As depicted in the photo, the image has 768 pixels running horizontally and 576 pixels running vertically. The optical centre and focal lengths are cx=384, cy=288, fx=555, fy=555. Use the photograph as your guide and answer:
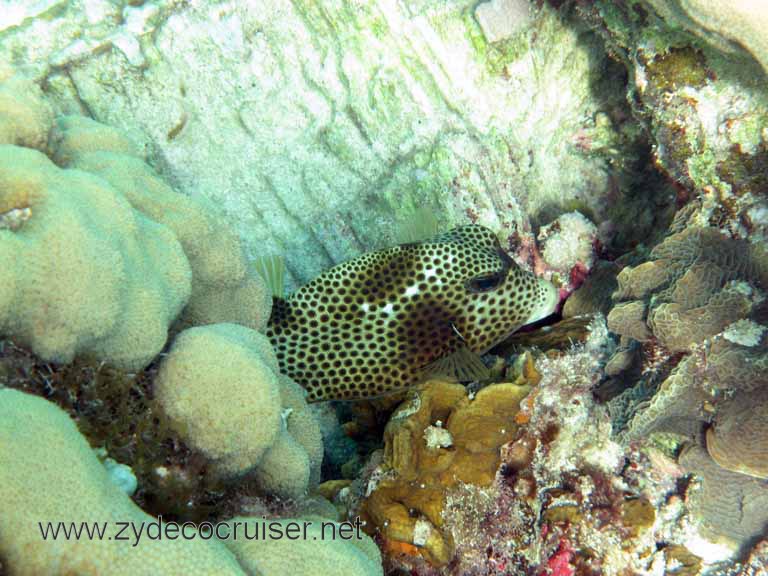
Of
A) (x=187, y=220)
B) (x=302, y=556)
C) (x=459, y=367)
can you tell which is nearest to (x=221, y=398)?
(x=302, y=556)

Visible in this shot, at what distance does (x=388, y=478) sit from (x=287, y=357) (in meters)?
0.95

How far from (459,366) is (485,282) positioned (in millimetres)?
605

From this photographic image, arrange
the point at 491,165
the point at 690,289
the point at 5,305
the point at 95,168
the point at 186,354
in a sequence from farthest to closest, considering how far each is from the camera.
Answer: the point at 491,165 → the point at 690,289 → the point at 95,168 → the point at 186,354 → the point at 5,305

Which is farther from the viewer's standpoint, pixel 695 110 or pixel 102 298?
pixel 695 110

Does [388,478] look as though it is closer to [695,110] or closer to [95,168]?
[95,168]

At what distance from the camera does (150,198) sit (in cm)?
248

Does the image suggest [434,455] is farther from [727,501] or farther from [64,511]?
[64,511]

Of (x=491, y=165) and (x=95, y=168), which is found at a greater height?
Answer: (x=491, y=165)

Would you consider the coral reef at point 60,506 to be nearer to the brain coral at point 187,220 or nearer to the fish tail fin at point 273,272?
the brain coral at point 187,220

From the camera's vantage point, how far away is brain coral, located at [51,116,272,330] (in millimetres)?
2479

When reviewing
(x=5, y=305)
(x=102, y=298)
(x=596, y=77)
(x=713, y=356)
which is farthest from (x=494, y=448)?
(x=596, y=77)

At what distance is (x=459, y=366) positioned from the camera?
325 cm

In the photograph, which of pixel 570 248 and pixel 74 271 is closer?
pixel 74 271

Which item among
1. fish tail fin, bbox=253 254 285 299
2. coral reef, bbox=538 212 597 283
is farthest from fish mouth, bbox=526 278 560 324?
fish tail fin, bbox=253 254 285 299
